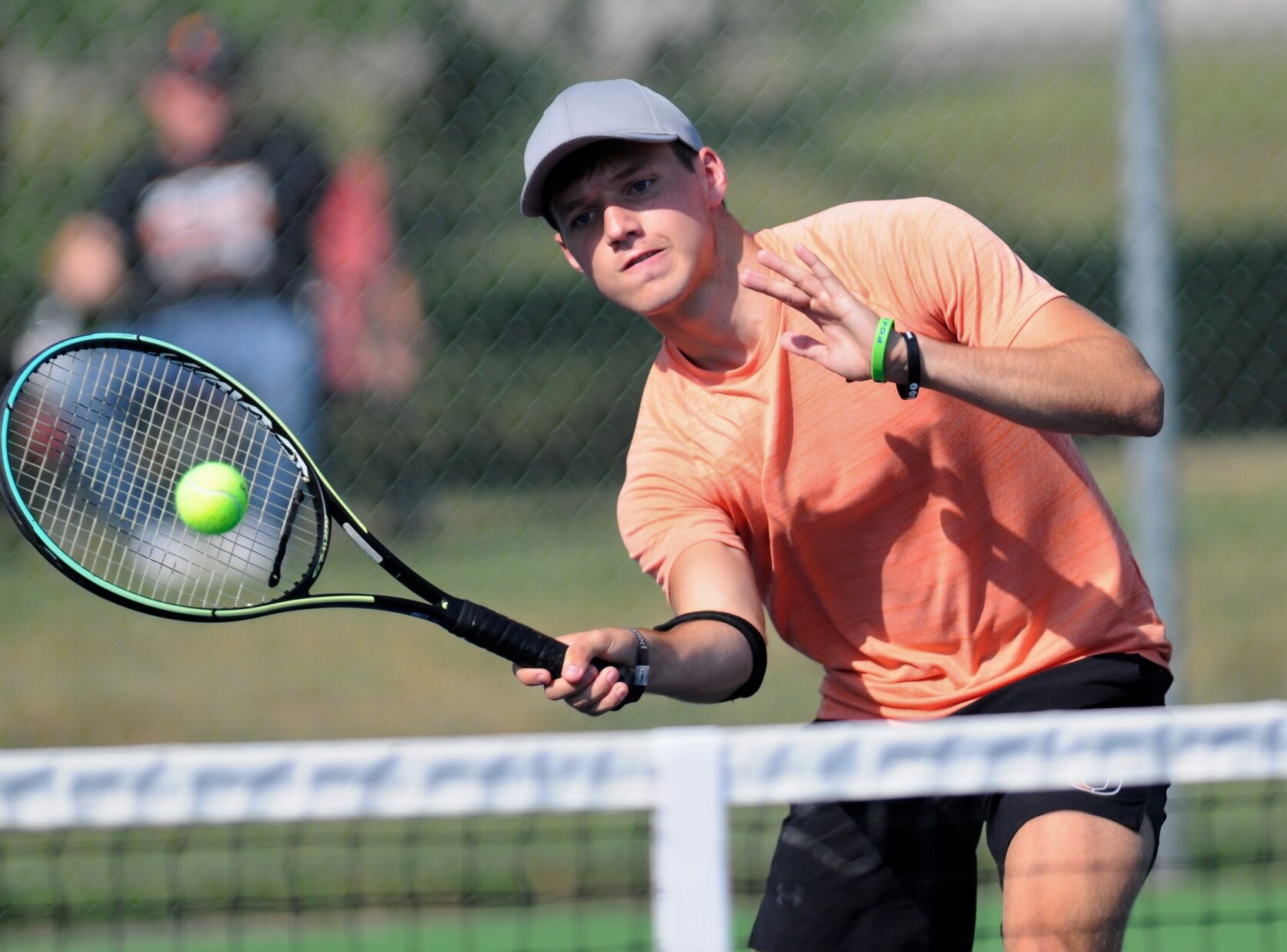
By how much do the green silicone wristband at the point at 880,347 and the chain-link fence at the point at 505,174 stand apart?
2.58 meters

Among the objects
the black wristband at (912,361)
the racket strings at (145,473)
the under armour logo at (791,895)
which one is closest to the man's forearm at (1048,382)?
the black wristband at (912,361)

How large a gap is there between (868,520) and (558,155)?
28.6 inches

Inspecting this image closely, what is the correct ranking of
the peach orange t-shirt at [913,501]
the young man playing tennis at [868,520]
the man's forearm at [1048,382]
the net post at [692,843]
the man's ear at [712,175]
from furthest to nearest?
the man's ear at [712,175], the peach orange t-shirt at [913,501], the young man playing tennis at [868,520], the man's forearm at [1048,382], the net post at [692,843]

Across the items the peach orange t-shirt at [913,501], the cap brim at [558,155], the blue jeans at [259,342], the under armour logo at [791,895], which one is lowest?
the under armour logo at [791,895]

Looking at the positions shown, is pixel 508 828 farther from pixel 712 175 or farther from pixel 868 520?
pixel 712 175

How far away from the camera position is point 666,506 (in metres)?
2.69

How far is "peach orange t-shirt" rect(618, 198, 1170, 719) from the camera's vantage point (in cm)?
256

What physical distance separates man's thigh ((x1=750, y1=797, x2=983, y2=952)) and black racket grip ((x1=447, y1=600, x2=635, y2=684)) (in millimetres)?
564

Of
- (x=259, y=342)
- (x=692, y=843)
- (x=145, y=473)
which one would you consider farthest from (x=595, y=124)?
(x=259, y=342)

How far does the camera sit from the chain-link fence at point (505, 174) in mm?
4668

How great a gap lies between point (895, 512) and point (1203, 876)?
236 centimetres

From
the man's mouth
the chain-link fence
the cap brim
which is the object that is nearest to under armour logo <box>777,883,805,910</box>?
the man's mouth

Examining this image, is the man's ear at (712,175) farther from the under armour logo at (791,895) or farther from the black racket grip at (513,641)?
the under armour logo at (791,895)

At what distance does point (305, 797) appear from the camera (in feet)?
6.14
